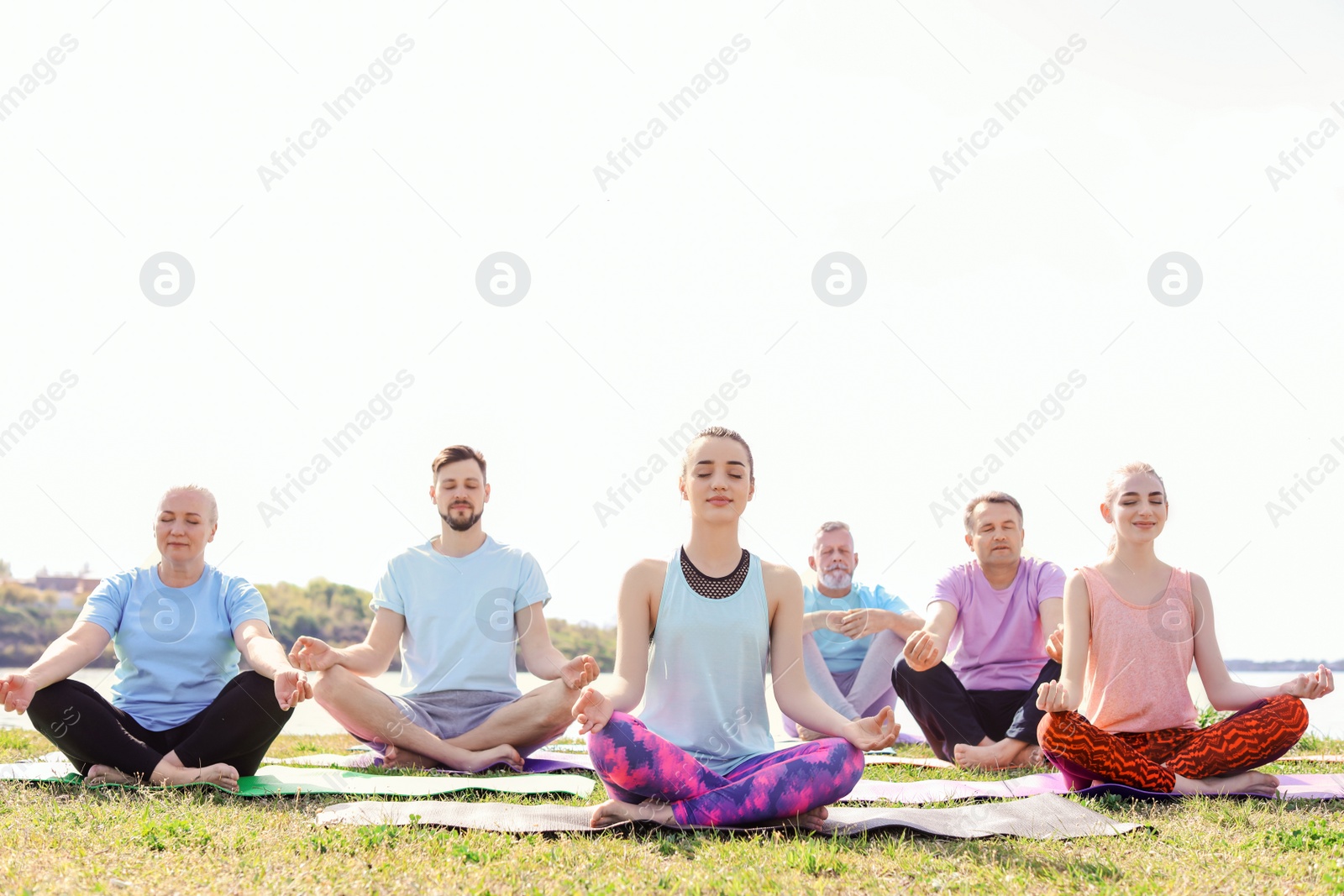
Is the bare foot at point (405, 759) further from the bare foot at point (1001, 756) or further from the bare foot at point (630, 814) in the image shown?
the bare foot at point (1001, 756)

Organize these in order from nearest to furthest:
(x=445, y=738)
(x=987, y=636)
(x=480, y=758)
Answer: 1. (x=480, y=758)
2. (x=445, y=738)
3. (x=987, y=636)

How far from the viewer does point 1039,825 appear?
470cm

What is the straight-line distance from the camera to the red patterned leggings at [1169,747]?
549 centimetres

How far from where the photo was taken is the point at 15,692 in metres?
5.57

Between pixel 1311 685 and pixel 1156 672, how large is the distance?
2.54 feet

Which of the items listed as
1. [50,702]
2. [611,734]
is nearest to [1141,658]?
[611,734]

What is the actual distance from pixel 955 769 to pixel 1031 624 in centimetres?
129

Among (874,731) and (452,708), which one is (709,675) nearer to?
(874,731)

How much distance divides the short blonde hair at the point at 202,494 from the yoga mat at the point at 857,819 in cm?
248

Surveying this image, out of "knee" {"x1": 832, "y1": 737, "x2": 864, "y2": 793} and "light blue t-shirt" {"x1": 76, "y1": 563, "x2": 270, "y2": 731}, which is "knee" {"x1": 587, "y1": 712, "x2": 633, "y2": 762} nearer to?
"knee" {"x1": 832, "y1": 737, "x2": 864, "y2": 793}

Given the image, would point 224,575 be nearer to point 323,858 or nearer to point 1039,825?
point 323,858

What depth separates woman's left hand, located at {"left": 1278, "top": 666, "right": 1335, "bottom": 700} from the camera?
5.57 m

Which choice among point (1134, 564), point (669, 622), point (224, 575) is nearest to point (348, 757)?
point (224, 575)

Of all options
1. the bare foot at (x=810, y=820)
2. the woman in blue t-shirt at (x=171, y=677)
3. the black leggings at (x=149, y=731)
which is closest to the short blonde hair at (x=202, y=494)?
the woman in blue t-shirt at (x=171, y=677)
